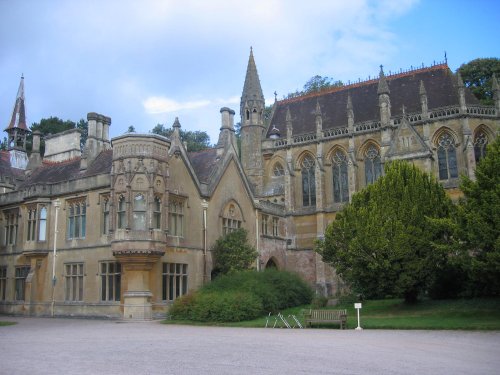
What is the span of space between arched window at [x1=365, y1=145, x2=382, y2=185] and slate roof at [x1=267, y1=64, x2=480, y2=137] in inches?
125

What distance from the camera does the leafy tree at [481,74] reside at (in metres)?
54.4

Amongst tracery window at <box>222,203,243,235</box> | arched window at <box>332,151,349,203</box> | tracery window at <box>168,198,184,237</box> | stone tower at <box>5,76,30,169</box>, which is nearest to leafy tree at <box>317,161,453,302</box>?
tracery window at <box>222,203,243,235</box>

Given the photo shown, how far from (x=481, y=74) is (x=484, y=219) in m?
39.1

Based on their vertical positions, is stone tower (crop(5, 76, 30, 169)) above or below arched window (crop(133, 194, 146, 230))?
above

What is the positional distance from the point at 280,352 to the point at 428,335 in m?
6.99

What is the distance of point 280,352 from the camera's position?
1357 centimetres

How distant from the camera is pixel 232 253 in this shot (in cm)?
3158

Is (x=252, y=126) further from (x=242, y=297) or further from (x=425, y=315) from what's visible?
(x=425, y=315)

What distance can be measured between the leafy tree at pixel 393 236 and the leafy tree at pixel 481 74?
30531 mm

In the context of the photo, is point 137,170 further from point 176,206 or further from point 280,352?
point 280,352

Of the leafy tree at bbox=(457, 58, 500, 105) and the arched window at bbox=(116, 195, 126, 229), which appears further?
the leafy tree at bbox=(457, 58, 500, 105)

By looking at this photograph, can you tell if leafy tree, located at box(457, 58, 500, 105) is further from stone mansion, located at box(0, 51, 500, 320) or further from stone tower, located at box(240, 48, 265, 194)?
stone tower, located at box(240, 48, 265, 194)

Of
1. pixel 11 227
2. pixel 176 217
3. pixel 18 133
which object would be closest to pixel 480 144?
pixel 176 217

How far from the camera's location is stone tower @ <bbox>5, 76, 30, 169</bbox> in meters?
44.6
